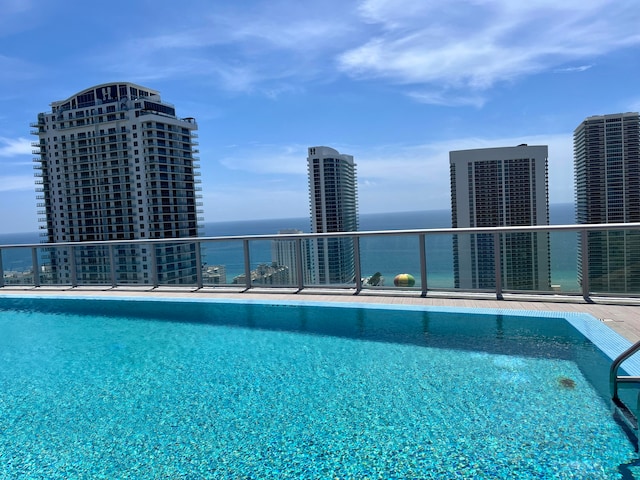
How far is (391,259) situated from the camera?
7.14 m

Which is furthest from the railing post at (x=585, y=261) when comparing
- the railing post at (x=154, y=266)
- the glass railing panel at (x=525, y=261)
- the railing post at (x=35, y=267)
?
the railing post at (x=35, y=267)

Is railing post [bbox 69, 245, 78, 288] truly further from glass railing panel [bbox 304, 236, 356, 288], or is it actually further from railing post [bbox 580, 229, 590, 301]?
railing post [bbox 580, 229, 590, 301]

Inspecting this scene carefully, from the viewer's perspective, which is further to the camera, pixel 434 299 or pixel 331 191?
pixel 331 191

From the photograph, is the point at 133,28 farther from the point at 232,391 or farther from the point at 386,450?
the point at 386,450

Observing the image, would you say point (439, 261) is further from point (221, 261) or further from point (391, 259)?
point (221, 261)

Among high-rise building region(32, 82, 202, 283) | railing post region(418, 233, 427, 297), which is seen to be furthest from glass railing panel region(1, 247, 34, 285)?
high-rise building region(32, 82, 202, 283)

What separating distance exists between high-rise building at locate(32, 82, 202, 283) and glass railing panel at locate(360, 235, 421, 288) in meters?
96.7

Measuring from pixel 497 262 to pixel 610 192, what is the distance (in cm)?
1685

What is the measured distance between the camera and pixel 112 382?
Result: 4.40 meters

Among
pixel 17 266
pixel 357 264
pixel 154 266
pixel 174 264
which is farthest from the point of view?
pixel 17 266

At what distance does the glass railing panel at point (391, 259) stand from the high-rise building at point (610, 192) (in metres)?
2.21

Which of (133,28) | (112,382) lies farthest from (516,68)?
(112,382)

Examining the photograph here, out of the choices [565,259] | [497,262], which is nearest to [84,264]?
[497,262]

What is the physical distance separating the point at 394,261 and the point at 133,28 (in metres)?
Answer: 10.6
